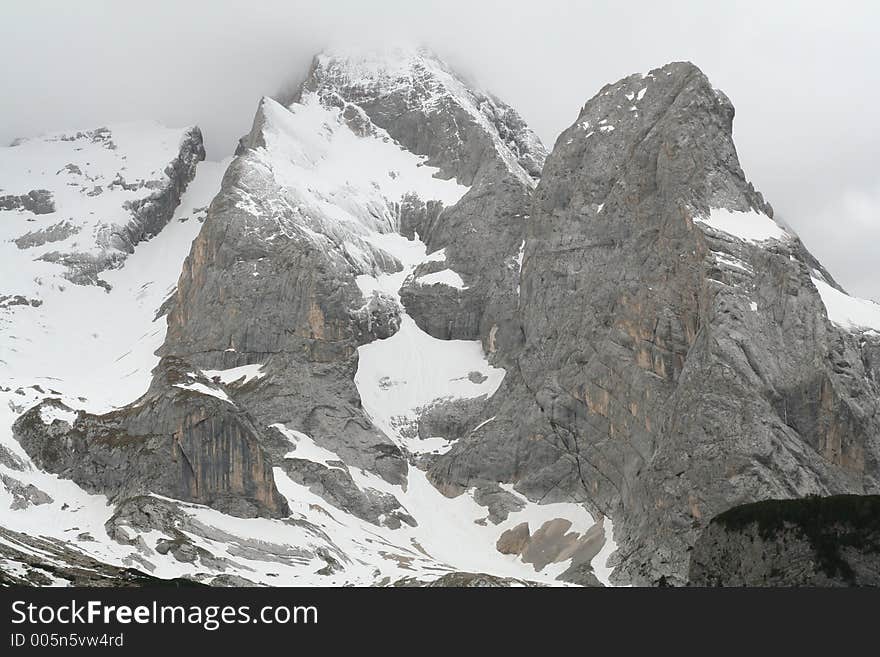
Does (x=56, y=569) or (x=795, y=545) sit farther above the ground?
(x=56, y=569)

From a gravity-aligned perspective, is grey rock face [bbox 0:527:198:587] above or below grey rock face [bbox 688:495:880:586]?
above

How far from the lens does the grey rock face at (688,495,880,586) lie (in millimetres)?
87875

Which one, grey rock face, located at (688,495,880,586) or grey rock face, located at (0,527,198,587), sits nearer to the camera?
grey rock face, located at (688,495,880,586)

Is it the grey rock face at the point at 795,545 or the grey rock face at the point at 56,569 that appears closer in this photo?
the grey rock face at the point at 795,545

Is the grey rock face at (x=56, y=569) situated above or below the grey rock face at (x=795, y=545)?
above

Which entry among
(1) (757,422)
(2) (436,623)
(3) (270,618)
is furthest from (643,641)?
(1) (757,422)

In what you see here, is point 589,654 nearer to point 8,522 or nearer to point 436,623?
point 436,623

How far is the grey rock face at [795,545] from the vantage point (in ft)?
288

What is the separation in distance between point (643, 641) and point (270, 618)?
19.9m

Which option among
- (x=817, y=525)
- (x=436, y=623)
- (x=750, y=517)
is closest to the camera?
(x=436, y=623)

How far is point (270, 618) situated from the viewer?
66.6m

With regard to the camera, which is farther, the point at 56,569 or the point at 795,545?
the point at 56,569

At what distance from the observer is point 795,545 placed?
92312 mm

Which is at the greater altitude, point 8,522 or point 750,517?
point 8,522
